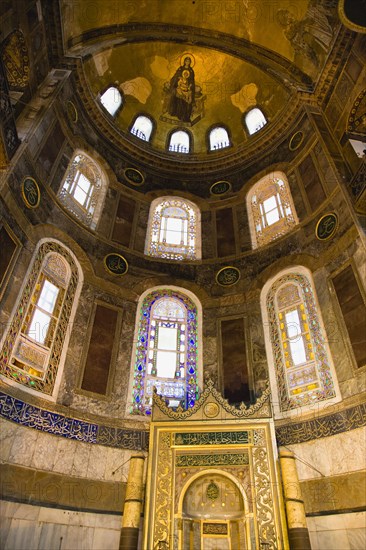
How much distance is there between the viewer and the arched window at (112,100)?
13859 millimetres

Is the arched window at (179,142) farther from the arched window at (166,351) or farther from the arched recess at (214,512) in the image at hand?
the arched recess at (214,512)

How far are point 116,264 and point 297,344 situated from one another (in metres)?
5.04

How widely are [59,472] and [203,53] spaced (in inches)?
563

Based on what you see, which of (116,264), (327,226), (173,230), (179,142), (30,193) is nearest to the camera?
(30,193)

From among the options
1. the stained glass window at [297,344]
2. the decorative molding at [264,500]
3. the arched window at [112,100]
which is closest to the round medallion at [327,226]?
the stained glass window at [297,344]

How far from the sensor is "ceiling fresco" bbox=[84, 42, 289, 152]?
14.3 m

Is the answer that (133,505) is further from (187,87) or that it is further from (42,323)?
(187,87)

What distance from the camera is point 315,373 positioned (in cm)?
821

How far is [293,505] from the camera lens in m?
6.60

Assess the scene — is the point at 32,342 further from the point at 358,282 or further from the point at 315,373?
the point at 358,282

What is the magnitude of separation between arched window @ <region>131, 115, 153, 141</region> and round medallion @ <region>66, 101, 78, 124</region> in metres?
3.02

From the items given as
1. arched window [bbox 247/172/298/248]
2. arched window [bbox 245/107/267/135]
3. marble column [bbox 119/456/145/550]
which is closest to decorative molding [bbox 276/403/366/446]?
marble column [bbox 119/456/145/550]

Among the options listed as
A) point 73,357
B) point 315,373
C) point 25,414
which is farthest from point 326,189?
point 25,414

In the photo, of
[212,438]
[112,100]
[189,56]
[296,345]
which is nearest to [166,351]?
[212,438]
